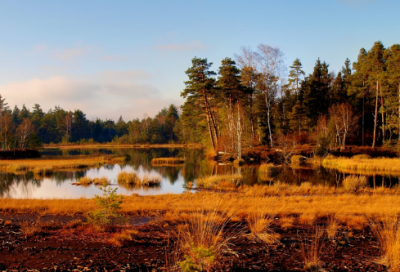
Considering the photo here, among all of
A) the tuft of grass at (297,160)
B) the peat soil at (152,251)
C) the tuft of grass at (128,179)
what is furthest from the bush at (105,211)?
the tuft of grass at (297,160)

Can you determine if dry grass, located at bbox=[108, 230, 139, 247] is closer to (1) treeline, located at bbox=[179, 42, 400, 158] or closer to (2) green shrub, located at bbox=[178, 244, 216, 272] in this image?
(2) green shrub, located at bbox=[178, 244, 216, 272]

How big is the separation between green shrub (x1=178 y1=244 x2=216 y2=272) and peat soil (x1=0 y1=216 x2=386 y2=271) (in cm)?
30

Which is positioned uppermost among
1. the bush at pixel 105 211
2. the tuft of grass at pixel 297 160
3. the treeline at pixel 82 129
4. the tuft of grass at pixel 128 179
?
the treeline at pixel 82 129

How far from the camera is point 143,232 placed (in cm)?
726

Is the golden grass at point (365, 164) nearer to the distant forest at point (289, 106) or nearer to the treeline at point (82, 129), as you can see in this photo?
the distant forest at point (289, 106)

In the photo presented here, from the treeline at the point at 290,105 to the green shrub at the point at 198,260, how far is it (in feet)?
97.5

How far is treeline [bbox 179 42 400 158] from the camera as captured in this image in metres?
37.9

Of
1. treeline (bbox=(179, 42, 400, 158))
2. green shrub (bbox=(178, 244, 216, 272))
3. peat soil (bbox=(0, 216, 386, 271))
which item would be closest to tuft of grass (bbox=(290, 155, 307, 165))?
treeline (bbox=(179, 42, 400, 158))

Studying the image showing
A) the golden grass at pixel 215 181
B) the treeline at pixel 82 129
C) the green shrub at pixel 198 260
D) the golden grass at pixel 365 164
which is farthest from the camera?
the treeline at pixel 82 129

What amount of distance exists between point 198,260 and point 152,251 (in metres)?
1.49

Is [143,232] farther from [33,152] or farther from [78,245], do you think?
[33,152]

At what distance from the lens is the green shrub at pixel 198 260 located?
4230 millimetres

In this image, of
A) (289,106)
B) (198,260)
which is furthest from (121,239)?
(289,106)

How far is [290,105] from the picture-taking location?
52.4m
